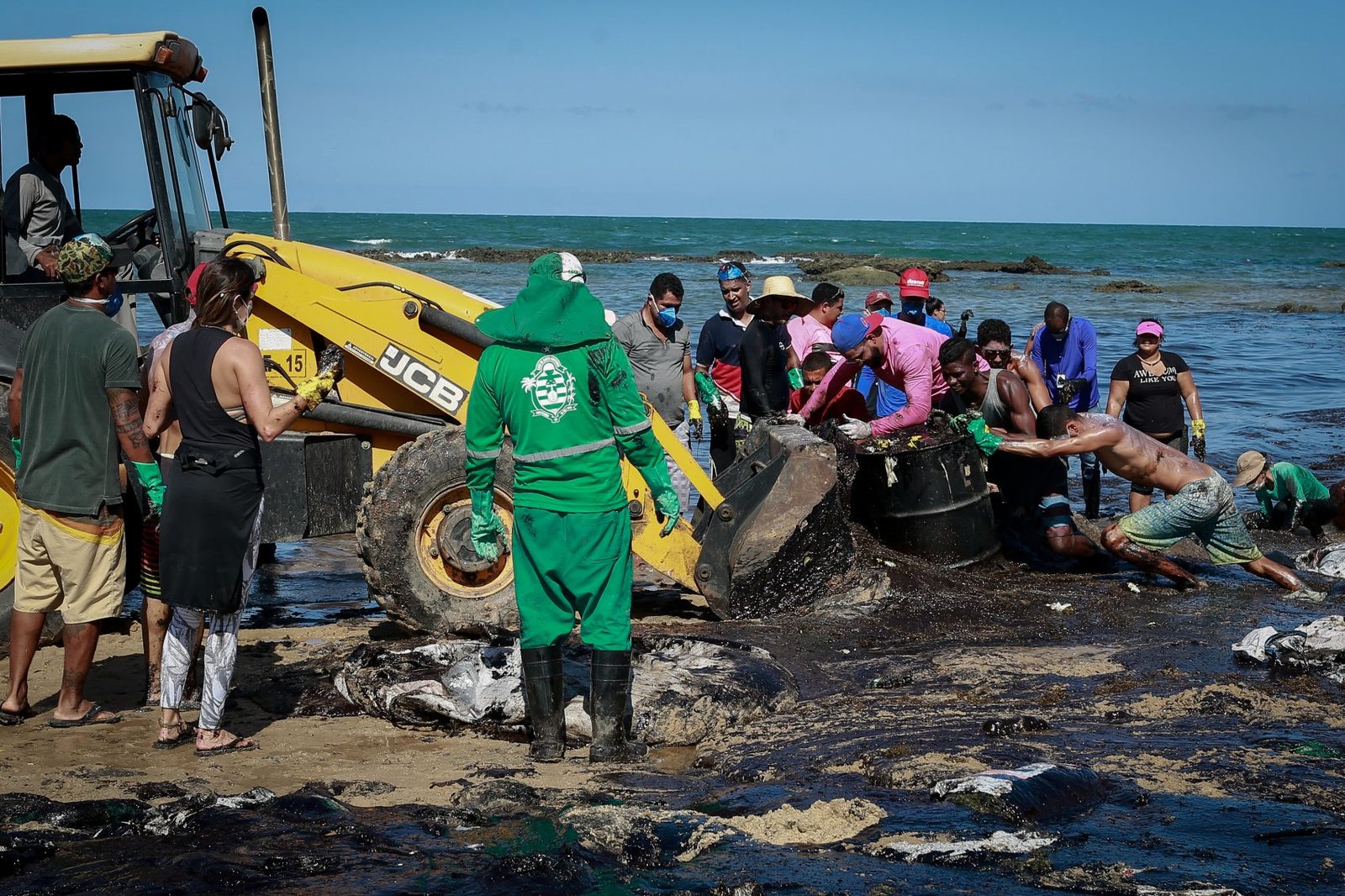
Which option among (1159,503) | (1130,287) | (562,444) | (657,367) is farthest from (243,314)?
(1130,287)

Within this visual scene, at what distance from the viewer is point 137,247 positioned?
21.7 ft

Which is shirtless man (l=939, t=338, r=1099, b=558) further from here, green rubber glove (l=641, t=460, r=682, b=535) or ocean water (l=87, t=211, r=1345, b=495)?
ocean water (l=87, t=211, r=1345, b=495)

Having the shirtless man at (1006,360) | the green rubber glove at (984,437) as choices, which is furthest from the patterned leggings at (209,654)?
the shirtless man at (1006,360)

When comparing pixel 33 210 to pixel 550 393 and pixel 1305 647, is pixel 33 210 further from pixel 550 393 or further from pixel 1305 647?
pixel 1305 647

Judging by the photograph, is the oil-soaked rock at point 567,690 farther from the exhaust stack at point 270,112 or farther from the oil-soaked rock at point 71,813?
the exhaust stack at point 270,112

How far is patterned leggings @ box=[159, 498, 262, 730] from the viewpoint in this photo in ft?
16.0

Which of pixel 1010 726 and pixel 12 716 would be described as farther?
pixel 12 716

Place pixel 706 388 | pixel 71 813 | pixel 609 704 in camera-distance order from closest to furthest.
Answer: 1. pixel 71 813
2. pixel 609 704
3. pixel 706 388

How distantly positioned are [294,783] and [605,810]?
1.21 metres

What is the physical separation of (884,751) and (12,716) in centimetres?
354

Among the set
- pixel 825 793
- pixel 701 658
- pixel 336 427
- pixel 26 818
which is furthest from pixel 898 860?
pixel 336 427

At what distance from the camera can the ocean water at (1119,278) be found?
1598cm

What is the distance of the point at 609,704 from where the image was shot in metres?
4.85

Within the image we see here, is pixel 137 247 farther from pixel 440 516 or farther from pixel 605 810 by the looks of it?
pixel 605 810
